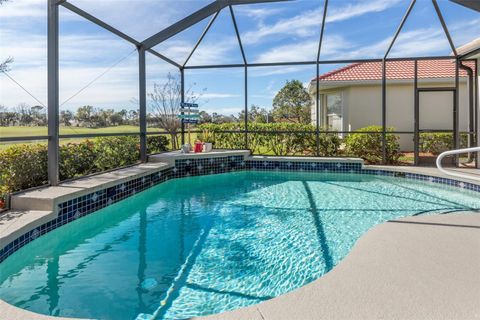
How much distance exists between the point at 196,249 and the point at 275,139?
7393mm

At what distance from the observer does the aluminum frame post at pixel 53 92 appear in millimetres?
5277

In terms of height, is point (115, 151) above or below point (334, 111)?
below

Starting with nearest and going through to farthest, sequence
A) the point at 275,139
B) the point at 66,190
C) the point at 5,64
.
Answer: the point at 5,64 → the point at 66,190 → the point at 275,139

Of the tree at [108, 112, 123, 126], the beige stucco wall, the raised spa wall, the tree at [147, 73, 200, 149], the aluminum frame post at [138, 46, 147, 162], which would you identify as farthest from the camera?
the beige stucco wall

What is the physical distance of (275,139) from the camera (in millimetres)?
10906

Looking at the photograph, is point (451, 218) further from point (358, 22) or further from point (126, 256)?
point (358, 22)

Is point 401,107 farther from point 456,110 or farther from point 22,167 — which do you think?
point 22,167

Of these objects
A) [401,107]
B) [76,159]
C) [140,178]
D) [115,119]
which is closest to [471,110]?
[401,107]

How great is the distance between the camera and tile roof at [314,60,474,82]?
1131 centimetres

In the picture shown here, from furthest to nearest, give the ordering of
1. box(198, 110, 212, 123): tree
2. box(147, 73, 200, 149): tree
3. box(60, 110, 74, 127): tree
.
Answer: box(198, 110, 212, 123): tree → box(147, 73, 200, 149): tree → box(60, 110, 74, 127): tree

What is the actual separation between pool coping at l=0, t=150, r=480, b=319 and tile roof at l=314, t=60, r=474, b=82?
3891 mm

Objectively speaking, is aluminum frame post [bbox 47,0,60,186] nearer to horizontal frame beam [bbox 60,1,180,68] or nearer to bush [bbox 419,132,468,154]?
horizontal frame beam [bbox 60,1,180,68]

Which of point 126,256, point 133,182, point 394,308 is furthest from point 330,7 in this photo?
point 394,308

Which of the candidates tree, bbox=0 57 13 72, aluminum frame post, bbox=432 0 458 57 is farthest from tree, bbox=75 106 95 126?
aluminum frame post, bbox=432 0 458 57
